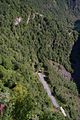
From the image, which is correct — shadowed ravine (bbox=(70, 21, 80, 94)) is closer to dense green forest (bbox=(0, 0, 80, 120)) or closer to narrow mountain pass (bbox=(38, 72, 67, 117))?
dense green forest (bbox=(0, 0, 80, 120))

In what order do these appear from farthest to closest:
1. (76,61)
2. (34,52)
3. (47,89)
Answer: (76,61)
(34,52)
(47,89)

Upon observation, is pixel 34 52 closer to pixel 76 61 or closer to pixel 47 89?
pixel 47 89

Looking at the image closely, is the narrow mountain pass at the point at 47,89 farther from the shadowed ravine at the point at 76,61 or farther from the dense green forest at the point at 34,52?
the shadowed ravine at the point at 76,61

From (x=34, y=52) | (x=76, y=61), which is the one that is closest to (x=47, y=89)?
(x=34, y=52)

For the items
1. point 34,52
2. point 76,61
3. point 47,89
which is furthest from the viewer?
point 76,61

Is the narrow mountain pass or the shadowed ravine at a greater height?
the shadowed ravine

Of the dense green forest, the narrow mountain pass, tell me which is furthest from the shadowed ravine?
the narrow mountain pass

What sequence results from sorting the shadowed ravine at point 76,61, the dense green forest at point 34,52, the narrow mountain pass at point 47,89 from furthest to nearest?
the shadowed ravine at point 76,61, the narrow mountain pass at point 47,89, the dense green forest at point 34,52

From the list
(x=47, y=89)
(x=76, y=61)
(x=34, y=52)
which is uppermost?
(x=76, y=61)

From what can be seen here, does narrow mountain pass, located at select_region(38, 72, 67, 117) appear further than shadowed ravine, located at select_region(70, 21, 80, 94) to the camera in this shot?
No

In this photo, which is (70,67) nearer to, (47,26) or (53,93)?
(47,26)

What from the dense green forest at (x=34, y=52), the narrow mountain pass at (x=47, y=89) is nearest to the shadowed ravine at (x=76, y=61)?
the dense green forest at (x=34, y=52)
